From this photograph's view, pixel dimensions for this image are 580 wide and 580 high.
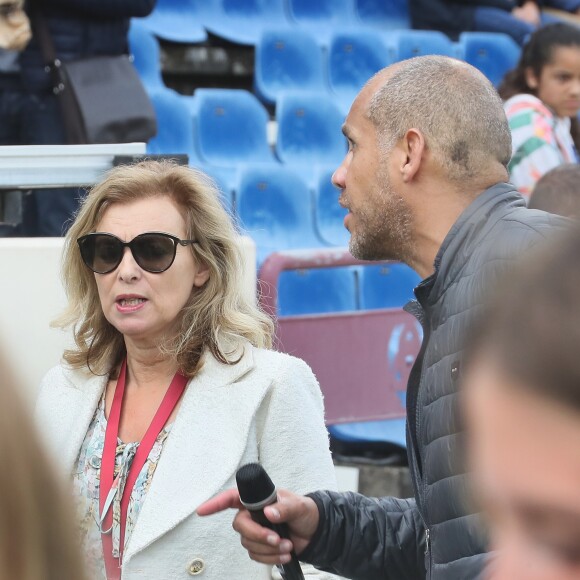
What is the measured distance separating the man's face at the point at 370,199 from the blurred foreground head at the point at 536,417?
185 centimetres

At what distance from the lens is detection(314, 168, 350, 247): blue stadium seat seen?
7.41m

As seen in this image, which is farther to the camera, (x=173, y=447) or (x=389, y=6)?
(x=389, y=6)

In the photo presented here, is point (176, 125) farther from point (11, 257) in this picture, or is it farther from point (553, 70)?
point (11, 257)

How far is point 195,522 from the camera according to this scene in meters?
2.78

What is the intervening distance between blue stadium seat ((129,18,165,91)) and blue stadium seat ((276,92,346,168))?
85cm

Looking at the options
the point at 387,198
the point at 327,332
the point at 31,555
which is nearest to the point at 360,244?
the point at 387,198

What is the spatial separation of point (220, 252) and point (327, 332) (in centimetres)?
187

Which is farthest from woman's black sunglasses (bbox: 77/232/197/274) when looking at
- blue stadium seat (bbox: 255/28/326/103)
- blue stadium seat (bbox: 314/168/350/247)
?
blue stadium seat (bbox: 255/28/326/103)

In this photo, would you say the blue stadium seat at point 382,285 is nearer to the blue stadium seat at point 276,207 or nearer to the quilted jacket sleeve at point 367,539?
the blue stadium seat at point 276,207

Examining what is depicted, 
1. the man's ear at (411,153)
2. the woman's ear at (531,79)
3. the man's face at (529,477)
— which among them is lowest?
the woman's ear at (531,79)

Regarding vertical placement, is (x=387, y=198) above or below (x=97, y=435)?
above

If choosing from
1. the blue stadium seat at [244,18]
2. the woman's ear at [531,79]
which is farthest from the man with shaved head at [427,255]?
the blue stadium seat at [244,18]

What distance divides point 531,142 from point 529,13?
399 centimetres

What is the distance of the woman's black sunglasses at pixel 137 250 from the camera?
9.87 ft
